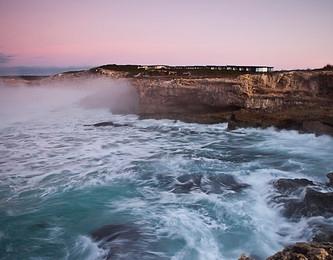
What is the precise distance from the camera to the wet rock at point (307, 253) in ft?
11.5

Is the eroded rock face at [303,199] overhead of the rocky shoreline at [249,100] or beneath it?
beneath

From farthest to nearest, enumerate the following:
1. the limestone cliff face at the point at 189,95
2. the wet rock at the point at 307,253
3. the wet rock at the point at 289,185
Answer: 1. the limestone cliff face at the point at 189,95
2. the wet rock at the point at 289,185
3. the wet rock at the point at 307,253

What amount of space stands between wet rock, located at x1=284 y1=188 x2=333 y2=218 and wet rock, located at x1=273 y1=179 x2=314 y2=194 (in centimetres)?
58

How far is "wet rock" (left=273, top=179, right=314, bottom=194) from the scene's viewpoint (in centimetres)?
881

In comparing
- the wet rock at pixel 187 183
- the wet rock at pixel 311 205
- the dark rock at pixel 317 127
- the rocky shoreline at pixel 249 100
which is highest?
the rocky shoreline at pixel 249 100

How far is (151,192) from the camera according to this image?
9453mm

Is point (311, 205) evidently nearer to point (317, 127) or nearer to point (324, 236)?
point (324, 236)

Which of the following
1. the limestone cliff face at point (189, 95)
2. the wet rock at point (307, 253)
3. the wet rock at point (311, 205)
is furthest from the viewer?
the limestone cliff face at point (189, 95)

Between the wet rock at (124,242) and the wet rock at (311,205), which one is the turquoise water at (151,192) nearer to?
the wet rock at (124,242)

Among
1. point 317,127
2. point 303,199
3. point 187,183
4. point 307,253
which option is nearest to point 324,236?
point 303,199

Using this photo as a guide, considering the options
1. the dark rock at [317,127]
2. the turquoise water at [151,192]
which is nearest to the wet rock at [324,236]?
the turquoise water at [151,192]

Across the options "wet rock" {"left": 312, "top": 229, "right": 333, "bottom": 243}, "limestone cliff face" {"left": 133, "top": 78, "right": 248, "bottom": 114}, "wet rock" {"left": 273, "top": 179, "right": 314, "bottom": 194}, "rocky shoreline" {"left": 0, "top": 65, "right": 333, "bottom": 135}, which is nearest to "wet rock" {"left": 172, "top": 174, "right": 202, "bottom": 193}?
"wet rock" {"left": 273, "top": 179, "right": 314, "bottom": 194}

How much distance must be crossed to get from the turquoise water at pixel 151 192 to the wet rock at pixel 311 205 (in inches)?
11.4

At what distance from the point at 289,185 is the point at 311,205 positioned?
128 centimetres
